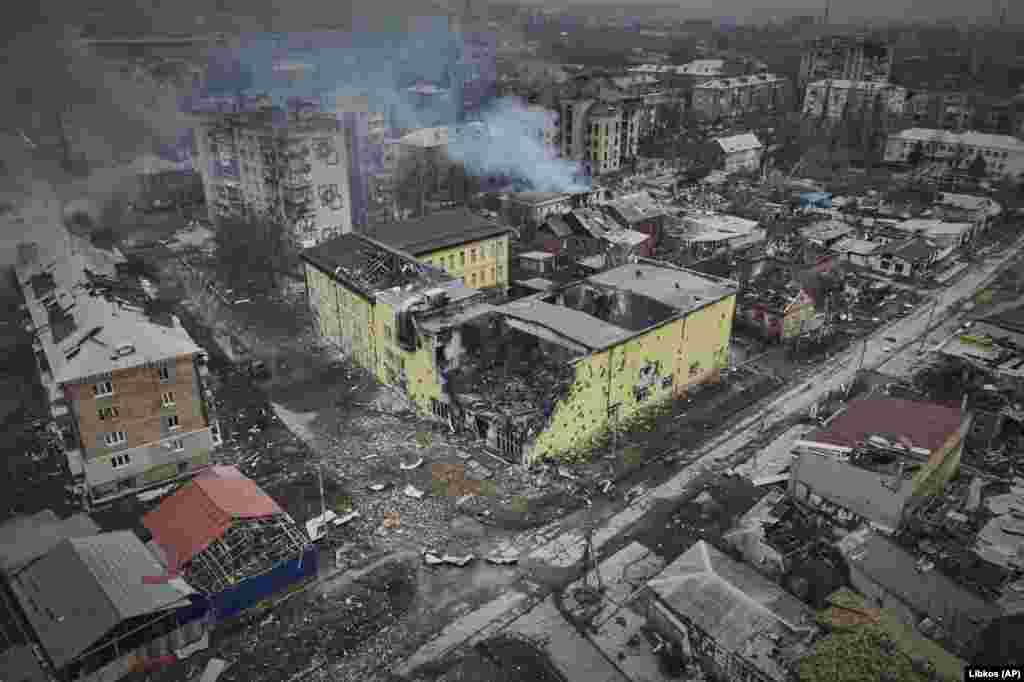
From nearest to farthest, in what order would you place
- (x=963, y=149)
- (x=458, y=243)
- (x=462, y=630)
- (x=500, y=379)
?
(x=462, y=630), (x=500, y=379), (x=458, y=243), (x=963, y=149)

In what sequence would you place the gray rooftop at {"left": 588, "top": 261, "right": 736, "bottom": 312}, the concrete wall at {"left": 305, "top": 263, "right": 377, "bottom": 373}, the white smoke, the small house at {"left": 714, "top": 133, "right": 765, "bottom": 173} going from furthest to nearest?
the small house at {"left": 714, "top": 133, "right": 765, "bottom": 173}, the white smoke, the concrete wall at {"left": 305, "top": 263, "right": 377, "bottom": 373}, the gray rooftop at {"left": 588, "top": 261, "right": 736, "bottom": 312}

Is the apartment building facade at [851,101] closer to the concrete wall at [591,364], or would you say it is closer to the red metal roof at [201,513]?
the concrete wall at [591,364]

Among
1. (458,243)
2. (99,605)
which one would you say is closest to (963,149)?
(458,243)

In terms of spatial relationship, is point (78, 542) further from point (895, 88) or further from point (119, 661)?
point (895, 88)

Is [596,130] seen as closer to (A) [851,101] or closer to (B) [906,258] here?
(B) [906,258]

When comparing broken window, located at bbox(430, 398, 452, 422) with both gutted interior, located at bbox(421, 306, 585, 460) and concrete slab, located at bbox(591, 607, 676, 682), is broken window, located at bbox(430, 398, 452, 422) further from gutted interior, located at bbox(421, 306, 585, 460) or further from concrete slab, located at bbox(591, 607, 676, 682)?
concrete slab, located at bbox(591, 607, 676, 682)

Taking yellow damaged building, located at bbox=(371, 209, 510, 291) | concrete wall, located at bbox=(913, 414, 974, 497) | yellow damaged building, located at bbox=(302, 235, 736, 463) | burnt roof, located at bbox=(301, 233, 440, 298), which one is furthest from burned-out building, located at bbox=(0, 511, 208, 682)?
concrete wall, located at bbox=(913, 414, 974, 497)
